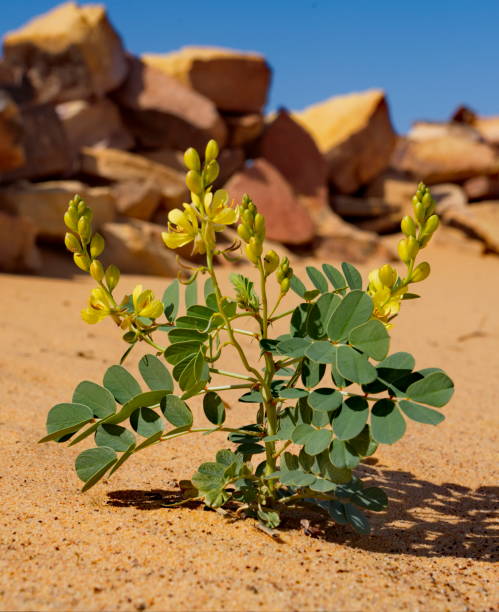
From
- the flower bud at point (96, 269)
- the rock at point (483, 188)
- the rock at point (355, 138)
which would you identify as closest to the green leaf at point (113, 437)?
the flower bud at point (96, 269)

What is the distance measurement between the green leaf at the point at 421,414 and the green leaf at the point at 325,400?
0.37 ft

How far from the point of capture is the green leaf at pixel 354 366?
→ 3.73 feet

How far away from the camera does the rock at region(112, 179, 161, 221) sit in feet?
22.0

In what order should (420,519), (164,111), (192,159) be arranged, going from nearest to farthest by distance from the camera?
1. (192,159)
2. (420,519)
3. (164,111)

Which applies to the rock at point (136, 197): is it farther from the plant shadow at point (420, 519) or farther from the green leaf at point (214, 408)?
the green leaf at point (214, 408)

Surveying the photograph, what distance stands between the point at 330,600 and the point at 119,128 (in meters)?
7.30

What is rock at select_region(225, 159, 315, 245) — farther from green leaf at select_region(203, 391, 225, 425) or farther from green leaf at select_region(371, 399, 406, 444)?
green leaf at select_region(371, 399, 406, 444)

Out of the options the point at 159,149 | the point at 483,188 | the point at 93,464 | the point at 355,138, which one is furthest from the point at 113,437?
the point at 483,188

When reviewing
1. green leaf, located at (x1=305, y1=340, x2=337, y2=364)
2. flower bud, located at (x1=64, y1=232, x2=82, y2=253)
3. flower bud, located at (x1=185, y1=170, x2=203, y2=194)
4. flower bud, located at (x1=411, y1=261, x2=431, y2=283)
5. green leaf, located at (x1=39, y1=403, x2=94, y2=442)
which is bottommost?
green leaf, located at (x1=39, y1=403, x2=94, y2=442)

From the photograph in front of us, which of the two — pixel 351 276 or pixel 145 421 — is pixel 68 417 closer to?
pixel 145 421

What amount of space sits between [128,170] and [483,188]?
6.55 metres

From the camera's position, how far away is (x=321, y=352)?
47.1 inches

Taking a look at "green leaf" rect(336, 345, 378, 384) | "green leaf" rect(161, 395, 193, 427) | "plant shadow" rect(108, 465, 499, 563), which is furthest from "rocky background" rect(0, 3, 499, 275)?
"green leaf" rect(336, 345, 378, 384)

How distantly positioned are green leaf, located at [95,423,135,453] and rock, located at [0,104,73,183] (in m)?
5.32
